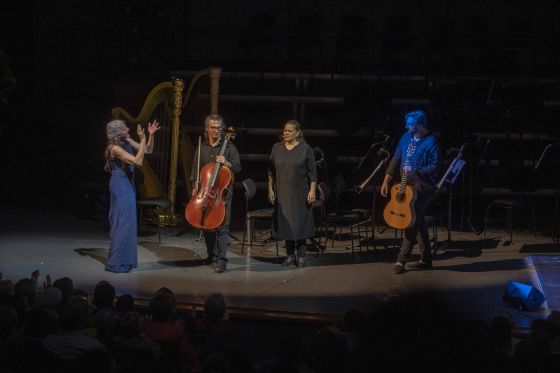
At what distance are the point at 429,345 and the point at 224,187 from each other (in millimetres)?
5924

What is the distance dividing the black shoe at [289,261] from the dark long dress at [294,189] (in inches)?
10.0

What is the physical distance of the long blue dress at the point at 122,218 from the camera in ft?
30.6

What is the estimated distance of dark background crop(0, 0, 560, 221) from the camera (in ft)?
43.4

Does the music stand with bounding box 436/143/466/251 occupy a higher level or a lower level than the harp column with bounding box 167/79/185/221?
lower

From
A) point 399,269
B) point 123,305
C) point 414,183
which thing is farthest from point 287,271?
point 123,305

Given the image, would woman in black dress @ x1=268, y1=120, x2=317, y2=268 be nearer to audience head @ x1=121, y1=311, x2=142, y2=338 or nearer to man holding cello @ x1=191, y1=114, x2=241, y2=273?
man holding cello @ x1=191, y1=114, x2=241, y2=273

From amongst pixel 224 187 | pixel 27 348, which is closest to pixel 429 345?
pixel 27 348

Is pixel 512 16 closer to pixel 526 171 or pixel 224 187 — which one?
pixel 526 171

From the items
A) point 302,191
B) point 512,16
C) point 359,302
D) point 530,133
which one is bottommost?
point 359,302

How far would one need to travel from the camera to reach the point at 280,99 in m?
13.5

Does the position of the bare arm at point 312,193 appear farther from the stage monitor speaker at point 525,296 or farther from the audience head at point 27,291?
the audience head at point 27,291

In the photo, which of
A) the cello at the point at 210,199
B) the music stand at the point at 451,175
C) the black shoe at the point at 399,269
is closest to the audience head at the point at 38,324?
the cello at the point at 210,199

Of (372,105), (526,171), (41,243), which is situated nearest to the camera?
(41,243)

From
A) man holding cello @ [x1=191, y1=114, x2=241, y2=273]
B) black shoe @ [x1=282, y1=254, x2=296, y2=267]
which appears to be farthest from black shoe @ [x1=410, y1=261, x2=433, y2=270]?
man holding cello @ [x1=191, y1=114, x2=241, y2=273]
